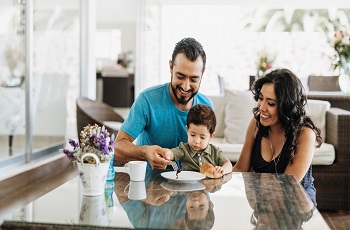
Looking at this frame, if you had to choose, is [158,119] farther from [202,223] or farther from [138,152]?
[202,223]

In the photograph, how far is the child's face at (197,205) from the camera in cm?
146

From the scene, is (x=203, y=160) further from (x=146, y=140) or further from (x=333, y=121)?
(x=333, y=121)

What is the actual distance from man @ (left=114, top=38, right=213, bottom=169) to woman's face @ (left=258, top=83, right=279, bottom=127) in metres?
0.31

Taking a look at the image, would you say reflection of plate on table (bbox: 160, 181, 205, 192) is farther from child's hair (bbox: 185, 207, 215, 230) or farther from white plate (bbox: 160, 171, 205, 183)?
child's hair (bbox: 185, 207, 215, 230)

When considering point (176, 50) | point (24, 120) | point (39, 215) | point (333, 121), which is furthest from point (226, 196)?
point (24, 120)

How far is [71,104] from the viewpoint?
5961 mm

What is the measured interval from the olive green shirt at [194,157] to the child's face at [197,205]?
1.26 feet

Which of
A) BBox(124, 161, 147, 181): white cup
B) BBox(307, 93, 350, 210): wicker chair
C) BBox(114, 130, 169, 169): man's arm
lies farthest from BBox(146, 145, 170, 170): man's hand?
BBox(307, 93, 350, 210): wicker chair

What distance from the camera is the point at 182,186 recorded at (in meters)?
1.83

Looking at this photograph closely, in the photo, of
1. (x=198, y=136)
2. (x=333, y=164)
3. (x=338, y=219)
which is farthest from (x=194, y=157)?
(x=333, y=164)

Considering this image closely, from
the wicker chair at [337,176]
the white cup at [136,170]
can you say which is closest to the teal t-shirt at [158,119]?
the white cup at [136,170]

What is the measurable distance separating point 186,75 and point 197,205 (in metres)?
0.85

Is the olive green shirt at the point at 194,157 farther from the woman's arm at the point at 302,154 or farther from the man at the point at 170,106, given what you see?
the woman's arm at the point at 302,154

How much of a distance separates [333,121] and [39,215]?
305cm
